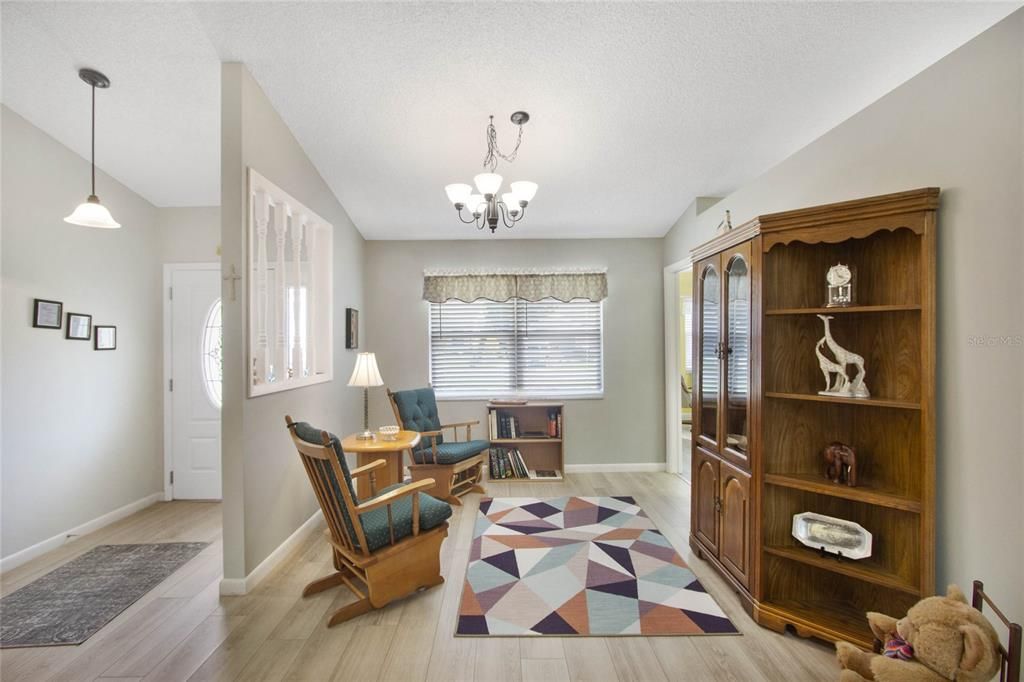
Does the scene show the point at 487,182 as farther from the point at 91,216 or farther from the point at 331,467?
the point at 91,216

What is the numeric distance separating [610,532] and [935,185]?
2673 millimetres

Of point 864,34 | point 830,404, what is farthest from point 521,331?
point 864,34

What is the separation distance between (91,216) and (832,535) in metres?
4.23

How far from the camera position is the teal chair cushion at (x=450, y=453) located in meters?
3.80

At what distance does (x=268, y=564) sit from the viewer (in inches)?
103

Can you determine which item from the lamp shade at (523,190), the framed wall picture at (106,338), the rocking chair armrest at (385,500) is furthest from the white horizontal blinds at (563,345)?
the framed wall picture at (106,338)

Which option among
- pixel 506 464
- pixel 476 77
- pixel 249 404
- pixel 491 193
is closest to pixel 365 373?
pixel 249 404

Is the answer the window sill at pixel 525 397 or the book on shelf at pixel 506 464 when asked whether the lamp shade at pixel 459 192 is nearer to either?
the window sill at pixel 525 397

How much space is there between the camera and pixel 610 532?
3.18 metres

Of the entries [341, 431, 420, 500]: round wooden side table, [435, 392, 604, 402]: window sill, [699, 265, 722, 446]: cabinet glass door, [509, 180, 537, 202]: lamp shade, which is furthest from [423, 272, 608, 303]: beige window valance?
[509, 180, 537, 202]: lamp shade

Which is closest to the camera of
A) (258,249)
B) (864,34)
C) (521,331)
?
(864,34)

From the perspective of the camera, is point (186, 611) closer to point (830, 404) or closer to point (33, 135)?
point (33, 135)

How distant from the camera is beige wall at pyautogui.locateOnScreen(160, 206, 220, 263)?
3867mm

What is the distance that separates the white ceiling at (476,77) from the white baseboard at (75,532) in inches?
104
